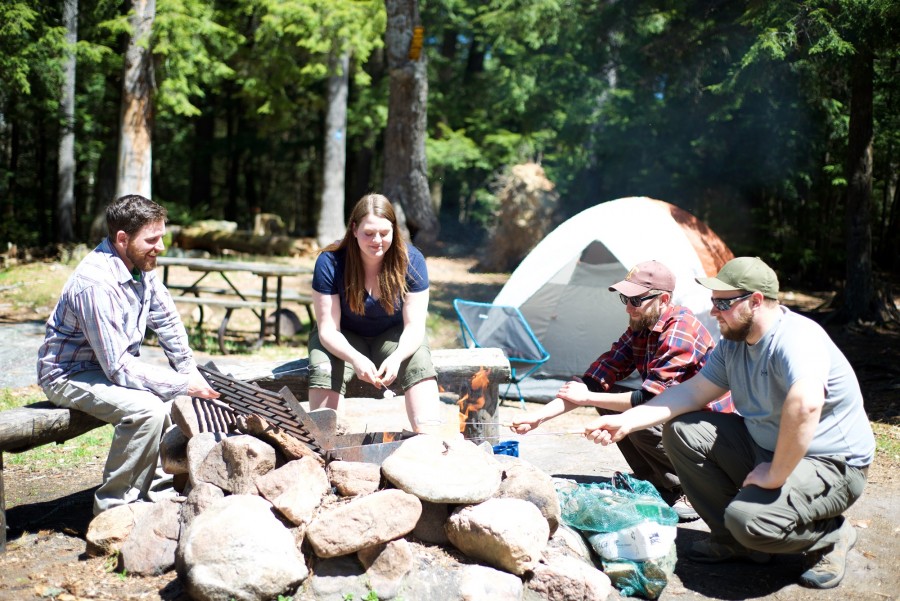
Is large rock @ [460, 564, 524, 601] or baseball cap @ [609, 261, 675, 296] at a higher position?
baseball cap @ [609, 261, 675, 296]

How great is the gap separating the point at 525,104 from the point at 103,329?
631 inches

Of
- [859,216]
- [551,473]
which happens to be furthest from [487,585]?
[859,216]

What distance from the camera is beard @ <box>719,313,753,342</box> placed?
330 centimetres

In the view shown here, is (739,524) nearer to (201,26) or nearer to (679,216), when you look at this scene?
(679,216)

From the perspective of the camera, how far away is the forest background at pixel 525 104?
9.92m

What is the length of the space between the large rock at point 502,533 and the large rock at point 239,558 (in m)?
0.63

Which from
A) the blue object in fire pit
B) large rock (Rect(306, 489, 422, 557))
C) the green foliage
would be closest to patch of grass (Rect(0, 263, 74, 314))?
the green foliage

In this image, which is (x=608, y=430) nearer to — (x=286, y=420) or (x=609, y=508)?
(x=609, y=508)

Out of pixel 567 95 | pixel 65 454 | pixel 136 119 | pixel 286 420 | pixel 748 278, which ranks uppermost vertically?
pixel 567 95

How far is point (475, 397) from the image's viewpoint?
5387mm

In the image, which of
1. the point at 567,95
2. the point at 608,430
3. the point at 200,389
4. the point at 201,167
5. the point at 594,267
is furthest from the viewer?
the point at 201,167

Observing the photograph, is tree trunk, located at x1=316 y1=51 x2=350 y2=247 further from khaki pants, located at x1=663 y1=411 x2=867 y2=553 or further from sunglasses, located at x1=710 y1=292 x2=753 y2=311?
sunglasses, located at x1=710 y1=292 x2=753 y2=311

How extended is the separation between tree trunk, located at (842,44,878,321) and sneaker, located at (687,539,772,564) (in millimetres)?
7237

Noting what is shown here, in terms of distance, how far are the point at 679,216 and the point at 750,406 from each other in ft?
14.8
